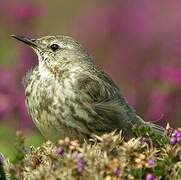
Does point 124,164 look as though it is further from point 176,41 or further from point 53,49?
point 176,41

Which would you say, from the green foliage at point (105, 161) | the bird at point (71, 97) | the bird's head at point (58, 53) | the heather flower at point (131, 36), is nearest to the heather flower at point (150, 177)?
the green foliage at point (105, 161)

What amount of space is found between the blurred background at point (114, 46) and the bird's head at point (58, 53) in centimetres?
122

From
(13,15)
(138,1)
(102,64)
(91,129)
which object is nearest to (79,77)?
(91,129)

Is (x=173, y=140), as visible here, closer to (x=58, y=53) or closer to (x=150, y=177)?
(x=150, y=177)

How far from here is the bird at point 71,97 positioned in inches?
259

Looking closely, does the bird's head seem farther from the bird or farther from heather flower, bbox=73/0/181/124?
heather flower, bbox=73/0/181/124

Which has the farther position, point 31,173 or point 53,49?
point 53,49

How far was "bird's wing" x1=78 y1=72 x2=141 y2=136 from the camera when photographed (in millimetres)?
6738

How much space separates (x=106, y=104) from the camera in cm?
693

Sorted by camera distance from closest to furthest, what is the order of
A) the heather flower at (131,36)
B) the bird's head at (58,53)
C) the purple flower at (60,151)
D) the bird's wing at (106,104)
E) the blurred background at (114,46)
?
the purple flower at (60,151) < the bird's wing at (106,104) < the bird's head at (58,53) < the blurred background at (114,46) < the heather flower at (131,36)

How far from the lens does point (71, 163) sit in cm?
415

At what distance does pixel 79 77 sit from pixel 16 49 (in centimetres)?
603

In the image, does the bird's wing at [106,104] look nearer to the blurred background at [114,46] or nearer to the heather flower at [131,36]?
the blurred background at [114,46]

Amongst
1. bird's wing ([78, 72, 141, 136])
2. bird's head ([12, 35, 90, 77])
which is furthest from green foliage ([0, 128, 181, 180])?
bird's head ([12, 35, 90, 77])
